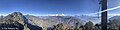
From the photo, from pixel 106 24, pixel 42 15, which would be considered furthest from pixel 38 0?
pixel 106 24

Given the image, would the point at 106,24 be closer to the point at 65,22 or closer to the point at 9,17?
the point at 65,22

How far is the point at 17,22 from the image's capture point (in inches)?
276

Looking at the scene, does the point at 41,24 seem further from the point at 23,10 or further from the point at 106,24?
the point at 106,24

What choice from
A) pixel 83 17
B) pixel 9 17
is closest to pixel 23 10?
pixel 9 17

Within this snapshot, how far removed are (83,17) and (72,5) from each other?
168mm

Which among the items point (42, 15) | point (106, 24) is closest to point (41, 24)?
point (42, 15)

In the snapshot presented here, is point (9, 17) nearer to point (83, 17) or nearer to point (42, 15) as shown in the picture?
point (42, 15)

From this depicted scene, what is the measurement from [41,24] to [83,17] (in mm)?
442

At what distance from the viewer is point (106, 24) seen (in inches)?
274

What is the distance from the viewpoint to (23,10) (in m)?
6.92

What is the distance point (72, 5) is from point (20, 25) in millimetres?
575

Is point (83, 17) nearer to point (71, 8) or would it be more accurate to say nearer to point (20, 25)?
point (71, 8)

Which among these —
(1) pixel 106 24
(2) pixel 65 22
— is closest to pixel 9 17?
(2) pixel 65 22

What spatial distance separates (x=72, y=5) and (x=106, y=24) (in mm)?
401
